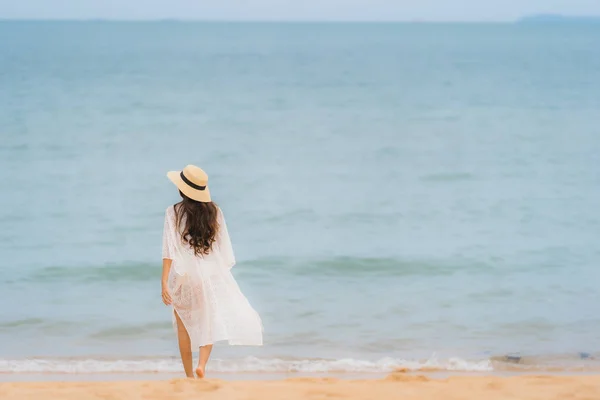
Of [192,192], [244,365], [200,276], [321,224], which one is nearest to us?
[192,192]

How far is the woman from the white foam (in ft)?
4.81

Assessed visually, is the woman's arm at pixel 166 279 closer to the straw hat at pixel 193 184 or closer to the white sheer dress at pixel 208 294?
the white sheer dress at pixel 208 294

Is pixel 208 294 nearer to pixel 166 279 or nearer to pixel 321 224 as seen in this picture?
pixel 166 279

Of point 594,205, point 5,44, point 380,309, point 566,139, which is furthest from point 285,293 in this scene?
point 5,44

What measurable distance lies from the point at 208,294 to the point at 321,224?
300 inches

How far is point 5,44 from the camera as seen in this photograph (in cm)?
5481

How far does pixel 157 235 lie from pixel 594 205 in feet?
20.1

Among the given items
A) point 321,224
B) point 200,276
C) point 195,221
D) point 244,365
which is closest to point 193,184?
point 195,221

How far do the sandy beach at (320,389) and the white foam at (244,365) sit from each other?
1.30 meters

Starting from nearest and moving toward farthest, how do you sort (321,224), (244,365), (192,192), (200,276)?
(192,192) → (200,276) → (244,365) → (321,224)

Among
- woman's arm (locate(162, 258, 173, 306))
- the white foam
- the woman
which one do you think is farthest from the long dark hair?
the white foam

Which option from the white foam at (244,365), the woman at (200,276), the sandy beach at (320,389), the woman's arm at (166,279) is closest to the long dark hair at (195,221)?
the woman at (200,276)

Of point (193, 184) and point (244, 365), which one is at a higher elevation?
point (193, 184)

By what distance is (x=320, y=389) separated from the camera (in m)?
4.27
